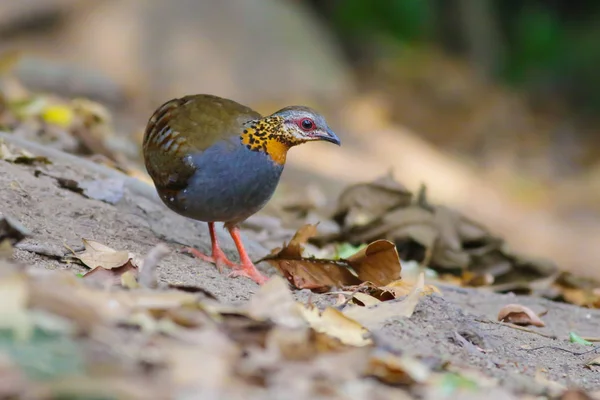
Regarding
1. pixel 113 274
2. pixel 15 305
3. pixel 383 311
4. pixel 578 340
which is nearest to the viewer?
pixel 15 305

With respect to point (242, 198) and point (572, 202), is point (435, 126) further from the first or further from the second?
point (242, 198)

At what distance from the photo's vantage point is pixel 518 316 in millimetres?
4305

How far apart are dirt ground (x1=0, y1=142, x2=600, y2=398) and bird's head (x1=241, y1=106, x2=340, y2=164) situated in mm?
604

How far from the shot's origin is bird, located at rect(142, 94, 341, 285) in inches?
163

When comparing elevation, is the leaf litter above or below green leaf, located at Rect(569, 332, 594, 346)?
below

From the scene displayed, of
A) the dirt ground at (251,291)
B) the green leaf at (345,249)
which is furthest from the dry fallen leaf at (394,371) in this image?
the green leaf at (345,249)

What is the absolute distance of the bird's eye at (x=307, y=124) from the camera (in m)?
4.20

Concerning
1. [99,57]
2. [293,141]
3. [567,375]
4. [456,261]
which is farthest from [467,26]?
[567,375]

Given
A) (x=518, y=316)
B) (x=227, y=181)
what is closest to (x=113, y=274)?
(x=227, y=181)

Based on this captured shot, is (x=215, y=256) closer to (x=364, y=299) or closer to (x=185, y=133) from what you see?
(x=185, y=133)

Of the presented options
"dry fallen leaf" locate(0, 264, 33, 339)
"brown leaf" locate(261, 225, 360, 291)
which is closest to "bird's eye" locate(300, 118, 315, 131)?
"brown leaf" locate(261, 225, 360, 291)

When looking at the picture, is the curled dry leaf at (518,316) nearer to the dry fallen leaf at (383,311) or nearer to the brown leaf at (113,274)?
the dry fallen leaf at (383,311)

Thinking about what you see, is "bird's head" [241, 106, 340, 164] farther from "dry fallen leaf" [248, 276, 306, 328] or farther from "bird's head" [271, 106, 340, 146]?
"dry fallen leaf" [248, 276, 306, 328]

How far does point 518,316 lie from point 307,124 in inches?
50.6
